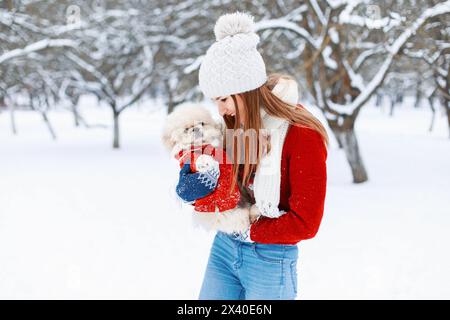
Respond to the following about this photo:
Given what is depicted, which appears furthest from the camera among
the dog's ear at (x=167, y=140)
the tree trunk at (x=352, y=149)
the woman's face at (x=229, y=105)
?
the tree trunk at (x=352, y=149)

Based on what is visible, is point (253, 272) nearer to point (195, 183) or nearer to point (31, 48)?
point (195, 183)

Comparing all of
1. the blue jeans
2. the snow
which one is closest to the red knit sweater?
the blue jeans

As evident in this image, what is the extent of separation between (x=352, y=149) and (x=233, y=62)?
24.2 feet

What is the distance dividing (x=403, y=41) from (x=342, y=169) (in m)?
4.02

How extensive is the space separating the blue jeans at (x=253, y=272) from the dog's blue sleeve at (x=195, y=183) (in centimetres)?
29

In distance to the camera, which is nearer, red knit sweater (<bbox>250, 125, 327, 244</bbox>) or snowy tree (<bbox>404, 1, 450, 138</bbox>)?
red knit sweater (<bbox>250, 125, 327, 244</bbox>)

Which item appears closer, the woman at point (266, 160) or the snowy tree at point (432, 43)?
the woman at point (266, 160)

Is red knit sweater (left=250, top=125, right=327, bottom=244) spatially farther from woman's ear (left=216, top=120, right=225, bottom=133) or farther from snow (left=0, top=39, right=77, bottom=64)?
snow (left=0, top=39, right=77, bottom=64)

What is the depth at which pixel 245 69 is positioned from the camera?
167cm

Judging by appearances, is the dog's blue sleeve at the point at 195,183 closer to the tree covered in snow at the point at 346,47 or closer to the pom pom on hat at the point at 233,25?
the pom pom on hat at the point at 233,25

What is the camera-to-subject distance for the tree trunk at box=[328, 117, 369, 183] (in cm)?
854

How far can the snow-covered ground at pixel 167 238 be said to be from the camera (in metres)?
4.10

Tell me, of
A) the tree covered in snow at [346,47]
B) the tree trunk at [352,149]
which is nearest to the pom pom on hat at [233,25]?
the tree covered in snow at [346,47]
